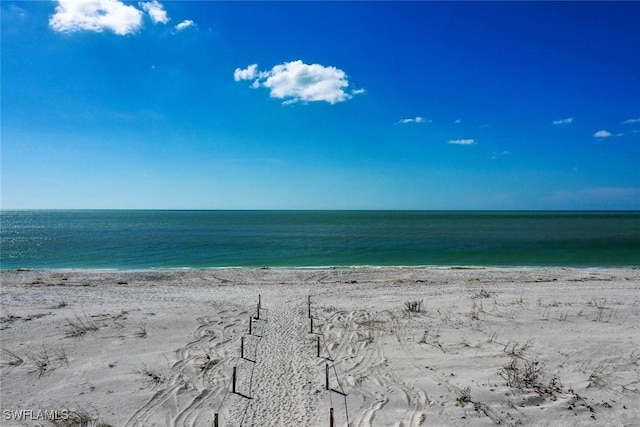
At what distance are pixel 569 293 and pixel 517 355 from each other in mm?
11451

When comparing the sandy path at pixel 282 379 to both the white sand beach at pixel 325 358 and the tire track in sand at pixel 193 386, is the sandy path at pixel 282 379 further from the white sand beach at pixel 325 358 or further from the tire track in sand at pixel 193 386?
the tire track in sand at pixel 193 386

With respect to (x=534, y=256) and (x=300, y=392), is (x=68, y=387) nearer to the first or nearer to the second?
(x=300, y=392)

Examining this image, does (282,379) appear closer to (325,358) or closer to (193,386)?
(325,358)

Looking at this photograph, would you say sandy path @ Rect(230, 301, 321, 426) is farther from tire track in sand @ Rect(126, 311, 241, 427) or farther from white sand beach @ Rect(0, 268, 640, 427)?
tire track in sand @ Rect(126, 311, 241, 427)

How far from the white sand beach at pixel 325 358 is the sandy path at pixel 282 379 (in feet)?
0.15

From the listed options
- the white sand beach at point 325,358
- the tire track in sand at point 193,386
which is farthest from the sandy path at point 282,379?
the tire track in sand at point 193,386

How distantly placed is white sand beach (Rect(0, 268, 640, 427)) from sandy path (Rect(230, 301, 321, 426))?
0.15 ft

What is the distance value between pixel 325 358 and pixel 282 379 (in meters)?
1.74

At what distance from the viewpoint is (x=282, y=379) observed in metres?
9.78

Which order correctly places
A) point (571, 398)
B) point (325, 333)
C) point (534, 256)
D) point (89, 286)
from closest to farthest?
point (571, 398)
point (325, 333)
point (89, 286)
point (534, 256)

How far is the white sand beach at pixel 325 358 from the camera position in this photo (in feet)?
27.2

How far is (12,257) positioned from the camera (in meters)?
39.7

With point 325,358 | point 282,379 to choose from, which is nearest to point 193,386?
point 282,379

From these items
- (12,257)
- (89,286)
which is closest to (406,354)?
(89,286)
